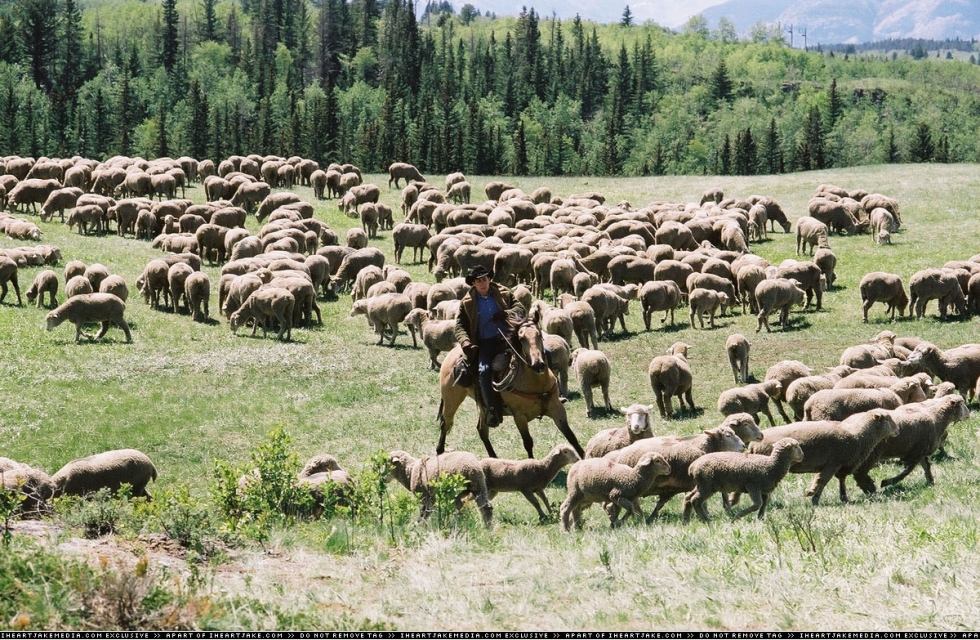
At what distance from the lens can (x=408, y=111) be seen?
157 metres

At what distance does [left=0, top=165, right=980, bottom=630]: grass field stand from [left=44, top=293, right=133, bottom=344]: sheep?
48 centimetres

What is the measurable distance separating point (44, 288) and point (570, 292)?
1681 cm

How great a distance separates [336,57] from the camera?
197m

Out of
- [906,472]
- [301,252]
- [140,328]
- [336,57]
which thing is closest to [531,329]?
[906,472]

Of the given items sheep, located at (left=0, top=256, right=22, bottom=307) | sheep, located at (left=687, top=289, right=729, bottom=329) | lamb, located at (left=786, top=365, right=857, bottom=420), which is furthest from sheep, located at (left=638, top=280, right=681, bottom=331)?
sheep, located at (left=0, top=256, right=22, bottom=307)

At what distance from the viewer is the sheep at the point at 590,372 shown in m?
20.6

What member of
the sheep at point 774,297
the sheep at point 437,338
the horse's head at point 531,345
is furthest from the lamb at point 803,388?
the sheep at point 774,297

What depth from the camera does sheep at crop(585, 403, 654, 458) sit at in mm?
14773

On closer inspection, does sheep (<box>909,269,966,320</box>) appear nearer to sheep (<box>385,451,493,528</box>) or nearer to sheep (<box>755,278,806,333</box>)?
sheep (<box>755,278,806,333</box>)

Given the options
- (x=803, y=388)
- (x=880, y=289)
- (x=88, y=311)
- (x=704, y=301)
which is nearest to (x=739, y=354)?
(x=803, y=388)

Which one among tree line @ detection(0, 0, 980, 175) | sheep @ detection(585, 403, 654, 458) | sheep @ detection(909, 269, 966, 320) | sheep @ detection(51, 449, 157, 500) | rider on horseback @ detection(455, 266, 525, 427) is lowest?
sheep @ detection(51, 449, 157, 500)

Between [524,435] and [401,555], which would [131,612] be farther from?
[524,435]

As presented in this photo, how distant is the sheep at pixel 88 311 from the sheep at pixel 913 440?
21.1 meters

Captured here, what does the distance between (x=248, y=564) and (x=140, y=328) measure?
73.6 feet
